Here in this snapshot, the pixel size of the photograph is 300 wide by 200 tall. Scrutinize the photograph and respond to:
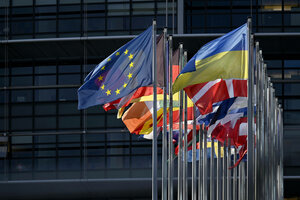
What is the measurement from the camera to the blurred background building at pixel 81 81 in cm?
3953

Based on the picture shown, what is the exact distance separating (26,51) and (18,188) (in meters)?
7.36

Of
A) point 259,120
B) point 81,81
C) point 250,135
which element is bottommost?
point 250,135

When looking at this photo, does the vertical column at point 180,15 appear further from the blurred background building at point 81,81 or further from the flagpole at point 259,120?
the flagpole at point 259,120

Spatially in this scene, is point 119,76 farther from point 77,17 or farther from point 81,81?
point 81,81

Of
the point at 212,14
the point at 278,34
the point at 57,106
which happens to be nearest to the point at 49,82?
the point at 57,106

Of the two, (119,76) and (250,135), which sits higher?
(119,76)

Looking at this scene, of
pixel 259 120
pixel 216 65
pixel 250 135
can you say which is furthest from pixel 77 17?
pixel 250 135

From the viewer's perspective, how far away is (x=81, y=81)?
41.1 metres

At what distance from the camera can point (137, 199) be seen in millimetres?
40094

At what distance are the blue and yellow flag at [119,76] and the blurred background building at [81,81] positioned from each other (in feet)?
68.8

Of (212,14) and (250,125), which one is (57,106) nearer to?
(212,14)

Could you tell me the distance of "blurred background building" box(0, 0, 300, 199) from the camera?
39.5 m

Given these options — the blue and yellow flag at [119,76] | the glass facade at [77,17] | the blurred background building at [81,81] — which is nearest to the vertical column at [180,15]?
the blurred background building at [81,81]

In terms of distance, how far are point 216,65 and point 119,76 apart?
7.52 feet
